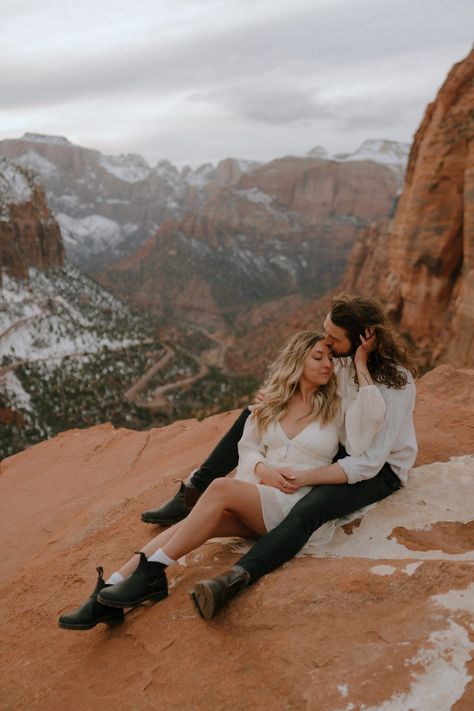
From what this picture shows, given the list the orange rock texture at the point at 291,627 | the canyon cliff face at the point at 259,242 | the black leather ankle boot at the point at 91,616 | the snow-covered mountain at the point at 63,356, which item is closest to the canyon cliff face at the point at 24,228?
the snow-covered mountain at the point at 63,356

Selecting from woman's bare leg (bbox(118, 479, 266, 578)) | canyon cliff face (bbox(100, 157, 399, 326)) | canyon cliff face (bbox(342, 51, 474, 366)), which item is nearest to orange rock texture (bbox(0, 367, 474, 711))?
woman's bare leg (bbox(118, 479, 266, 578))

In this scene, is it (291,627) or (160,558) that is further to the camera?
(160,558)

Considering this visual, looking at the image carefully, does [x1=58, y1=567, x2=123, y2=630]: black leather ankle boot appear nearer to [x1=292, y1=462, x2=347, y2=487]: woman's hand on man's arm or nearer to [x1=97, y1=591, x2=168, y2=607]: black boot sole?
[x1=97, y1=591, x2=168, y2=607]: black boot sole

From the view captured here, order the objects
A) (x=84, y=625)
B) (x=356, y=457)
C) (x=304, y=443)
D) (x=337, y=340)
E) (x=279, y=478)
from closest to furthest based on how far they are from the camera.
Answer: (x=84, y=625) → (x=279, y=478) → (x=356, y=457) → (x=304, y=443) → (x=337, y=340)

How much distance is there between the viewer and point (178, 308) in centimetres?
10712

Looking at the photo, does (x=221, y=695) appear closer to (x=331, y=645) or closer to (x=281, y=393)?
(x=331, y=645)

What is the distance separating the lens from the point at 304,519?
3.96 meters

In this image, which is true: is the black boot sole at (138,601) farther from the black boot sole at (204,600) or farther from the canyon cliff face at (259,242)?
the canyon cliff face at (259,242)

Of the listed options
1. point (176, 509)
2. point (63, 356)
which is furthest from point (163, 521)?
point (63, 356)

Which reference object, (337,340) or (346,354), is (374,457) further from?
(337,340)

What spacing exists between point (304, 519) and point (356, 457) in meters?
0.61

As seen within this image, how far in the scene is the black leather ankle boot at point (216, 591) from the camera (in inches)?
138

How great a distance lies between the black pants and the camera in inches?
150

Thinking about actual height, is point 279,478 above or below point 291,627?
above
